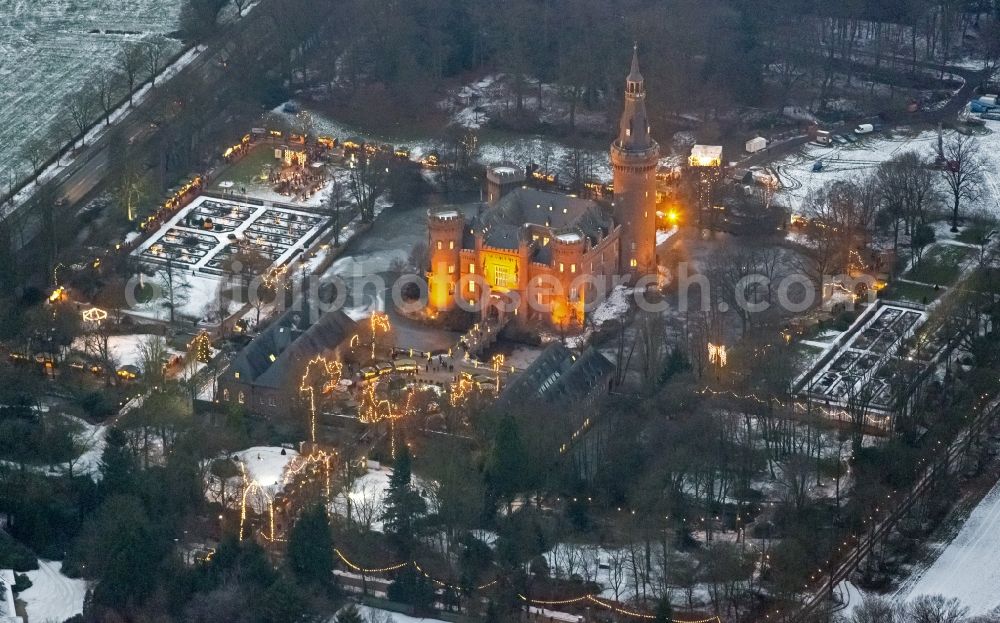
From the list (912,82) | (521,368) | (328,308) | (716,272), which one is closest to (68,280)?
(328,308)

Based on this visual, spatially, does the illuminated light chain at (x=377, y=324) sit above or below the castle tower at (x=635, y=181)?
below

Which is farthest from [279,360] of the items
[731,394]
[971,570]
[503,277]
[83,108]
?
[83,108]

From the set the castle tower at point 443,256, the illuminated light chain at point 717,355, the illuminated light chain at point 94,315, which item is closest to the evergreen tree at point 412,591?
the illuminated light chain at point 717,355

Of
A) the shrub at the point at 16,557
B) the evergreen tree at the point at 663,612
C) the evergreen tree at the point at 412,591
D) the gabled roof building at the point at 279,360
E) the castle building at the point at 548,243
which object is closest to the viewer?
the evergreen tree at the point at 663,612

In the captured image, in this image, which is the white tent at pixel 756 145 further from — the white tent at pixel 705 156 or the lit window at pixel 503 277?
the lit window at pixel 503 277

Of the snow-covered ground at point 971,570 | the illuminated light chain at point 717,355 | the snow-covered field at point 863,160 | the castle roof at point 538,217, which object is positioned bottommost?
the snow-covered ground at point 971,570

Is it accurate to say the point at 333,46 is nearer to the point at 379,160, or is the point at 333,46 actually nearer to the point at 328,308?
the point at 379,160
